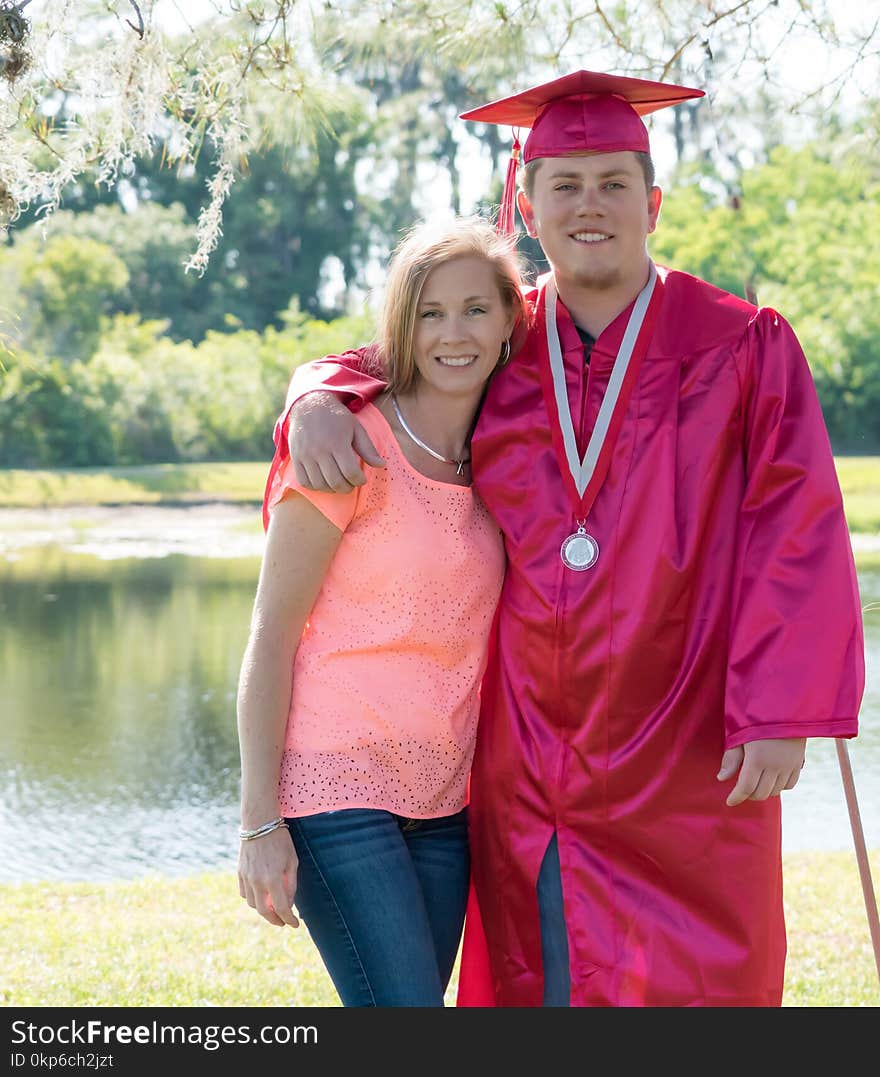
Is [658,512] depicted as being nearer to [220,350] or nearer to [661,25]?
[661,25]

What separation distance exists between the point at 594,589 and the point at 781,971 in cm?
79

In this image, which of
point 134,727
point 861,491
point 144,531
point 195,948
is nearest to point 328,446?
point 195,948

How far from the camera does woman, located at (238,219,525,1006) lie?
2.42 m

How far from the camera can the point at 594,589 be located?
2539 millimetres

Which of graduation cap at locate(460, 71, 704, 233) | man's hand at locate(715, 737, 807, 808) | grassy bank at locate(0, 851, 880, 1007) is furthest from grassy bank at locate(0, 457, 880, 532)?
man's hand at locate(715, 737, 807, 808)

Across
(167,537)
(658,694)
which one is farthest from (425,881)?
(167,537)

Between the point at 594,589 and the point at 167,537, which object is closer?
the point at 594,589

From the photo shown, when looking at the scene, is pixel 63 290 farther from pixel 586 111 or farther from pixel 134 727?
pixel 586 111

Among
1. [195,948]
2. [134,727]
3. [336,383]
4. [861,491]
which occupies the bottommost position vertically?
[861,491]

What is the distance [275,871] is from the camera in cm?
Result: 242

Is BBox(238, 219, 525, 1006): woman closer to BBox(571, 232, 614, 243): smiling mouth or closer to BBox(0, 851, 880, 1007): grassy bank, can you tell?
BBox(571, 232, 614, 243): smiling mouth

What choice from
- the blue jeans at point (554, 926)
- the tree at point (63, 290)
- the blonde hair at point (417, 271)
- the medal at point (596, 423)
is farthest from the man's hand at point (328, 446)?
the tree at point (63, 290)

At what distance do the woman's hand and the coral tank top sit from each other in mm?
59

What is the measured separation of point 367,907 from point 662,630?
0.69m
